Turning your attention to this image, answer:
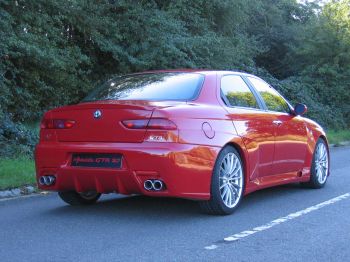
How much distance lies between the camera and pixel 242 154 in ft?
21.8

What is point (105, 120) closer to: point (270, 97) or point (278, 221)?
point (278, 221)

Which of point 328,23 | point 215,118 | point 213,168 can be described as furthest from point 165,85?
point 328,23

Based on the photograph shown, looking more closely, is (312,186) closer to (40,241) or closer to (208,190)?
(208,190)

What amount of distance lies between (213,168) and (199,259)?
155cm

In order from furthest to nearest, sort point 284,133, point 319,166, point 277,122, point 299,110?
point 319,166, point 299,110, point 284,133, point 277,122

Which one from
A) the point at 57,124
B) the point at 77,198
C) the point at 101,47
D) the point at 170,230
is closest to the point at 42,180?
the point at 57,124

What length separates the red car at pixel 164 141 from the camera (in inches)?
231

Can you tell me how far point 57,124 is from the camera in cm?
635

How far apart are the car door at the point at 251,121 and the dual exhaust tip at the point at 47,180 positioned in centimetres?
203

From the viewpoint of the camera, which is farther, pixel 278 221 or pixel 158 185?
pixel 278 221

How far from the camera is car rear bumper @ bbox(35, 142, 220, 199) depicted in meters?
5.80

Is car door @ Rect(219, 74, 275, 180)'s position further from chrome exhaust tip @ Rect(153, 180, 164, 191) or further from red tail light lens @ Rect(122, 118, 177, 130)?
chrome exhaust tip @ Rect(153, 180, 164, 191)

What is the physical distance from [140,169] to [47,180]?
1.17 meters

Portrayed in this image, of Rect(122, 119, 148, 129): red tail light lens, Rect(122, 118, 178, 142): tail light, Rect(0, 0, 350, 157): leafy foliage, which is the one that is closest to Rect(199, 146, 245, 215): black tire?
Rect(122, 118, 178, 142): tail light
